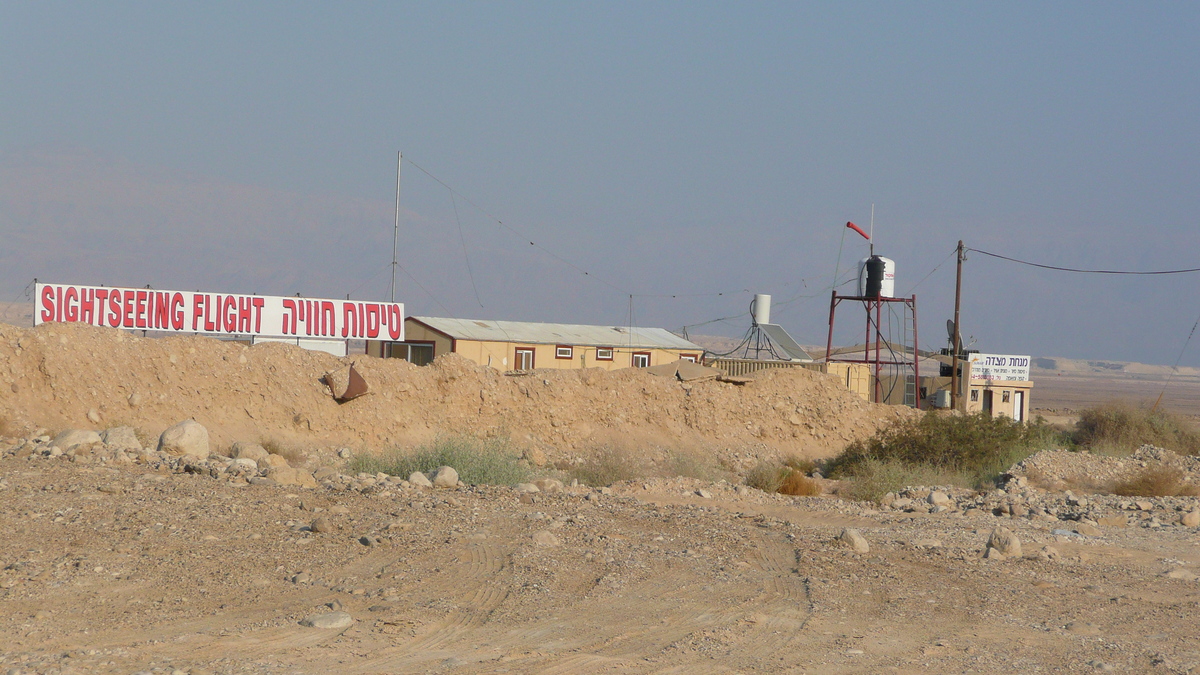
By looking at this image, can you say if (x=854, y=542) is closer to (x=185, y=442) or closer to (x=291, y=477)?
(x=291, y=477)

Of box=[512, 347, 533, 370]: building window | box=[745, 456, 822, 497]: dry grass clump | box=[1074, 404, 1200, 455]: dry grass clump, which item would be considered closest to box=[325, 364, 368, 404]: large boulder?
box=[745, 456, 822, 497]: dry grass clump

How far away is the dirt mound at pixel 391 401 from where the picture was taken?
2138 centimetres

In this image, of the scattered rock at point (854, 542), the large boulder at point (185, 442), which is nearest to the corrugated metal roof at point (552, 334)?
the large boulder at point (185, 442)

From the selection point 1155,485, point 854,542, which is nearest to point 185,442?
point 854,542

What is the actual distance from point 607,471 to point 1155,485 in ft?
36.5

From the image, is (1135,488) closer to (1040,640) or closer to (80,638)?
(1040,640)

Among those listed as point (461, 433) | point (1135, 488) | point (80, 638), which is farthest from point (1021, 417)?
point (80, 638)

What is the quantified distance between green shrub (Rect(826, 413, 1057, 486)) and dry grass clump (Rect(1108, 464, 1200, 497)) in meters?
2.70

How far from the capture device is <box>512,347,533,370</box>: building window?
124 ft

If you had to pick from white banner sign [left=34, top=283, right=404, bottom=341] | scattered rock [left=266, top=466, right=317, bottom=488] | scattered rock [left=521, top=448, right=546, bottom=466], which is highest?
white banner sign [left=34, top=283, right=404, bottom=341]

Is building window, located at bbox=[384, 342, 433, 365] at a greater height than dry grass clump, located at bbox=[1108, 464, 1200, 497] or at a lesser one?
greater

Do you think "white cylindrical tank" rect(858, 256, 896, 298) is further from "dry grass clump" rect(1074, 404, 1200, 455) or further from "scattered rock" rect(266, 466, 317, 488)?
"scattered rock" rect(266, 466, 317, 488)

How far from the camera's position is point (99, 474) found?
1088cm

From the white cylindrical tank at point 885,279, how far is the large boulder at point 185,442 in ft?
90.1
